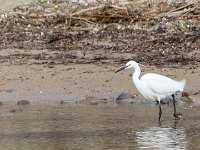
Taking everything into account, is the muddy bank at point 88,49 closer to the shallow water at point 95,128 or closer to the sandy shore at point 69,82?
the sandy shore at point 69,82

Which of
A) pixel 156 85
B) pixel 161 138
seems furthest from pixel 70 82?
pixel 161 138

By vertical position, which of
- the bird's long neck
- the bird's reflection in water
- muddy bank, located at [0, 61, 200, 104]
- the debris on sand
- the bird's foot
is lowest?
the bird's reflection in water

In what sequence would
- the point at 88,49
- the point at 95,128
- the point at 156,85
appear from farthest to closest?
the point at 88,49, the point at 156,85, the point at 95,128

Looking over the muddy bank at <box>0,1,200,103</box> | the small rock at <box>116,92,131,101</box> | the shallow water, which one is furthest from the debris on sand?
the shallow water

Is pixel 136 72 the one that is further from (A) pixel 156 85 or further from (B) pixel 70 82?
(B) pixel 70 82

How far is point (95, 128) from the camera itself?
1012 centimetres

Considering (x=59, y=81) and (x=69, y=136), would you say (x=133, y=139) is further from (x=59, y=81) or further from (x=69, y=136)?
(x=59, y=81)

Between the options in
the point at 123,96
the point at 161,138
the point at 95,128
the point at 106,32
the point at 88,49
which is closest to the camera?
the point at 161,138

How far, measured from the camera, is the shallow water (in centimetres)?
911

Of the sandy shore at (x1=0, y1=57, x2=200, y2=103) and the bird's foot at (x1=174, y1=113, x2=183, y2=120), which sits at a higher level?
the sandy shore at (x1=0, y1=57, x2=200, y2=103)

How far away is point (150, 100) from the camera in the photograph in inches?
486

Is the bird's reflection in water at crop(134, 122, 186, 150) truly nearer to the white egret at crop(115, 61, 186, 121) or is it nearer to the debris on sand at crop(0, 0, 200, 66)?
the white egret at crop(115, 61, 186, 121)

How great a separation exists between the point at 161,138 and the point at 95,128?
102 centimetres

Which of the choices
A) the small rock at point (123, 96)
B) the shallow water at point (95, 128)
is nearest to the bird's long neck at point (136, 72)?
the shallow water at point (95, 128)
